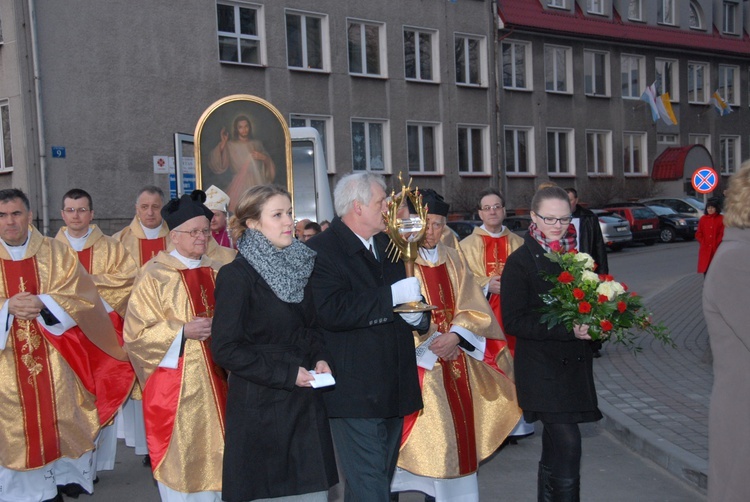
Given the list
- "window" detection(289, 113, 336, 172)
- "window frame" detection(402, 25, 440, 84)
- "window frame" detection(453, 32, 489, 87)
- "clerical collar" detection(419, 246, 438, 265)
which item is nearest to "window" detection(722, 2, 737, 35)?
"window frame" detection(453, 32, 489, 87)

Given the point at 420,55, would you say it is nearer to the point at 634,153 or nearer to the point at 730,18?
the point at 634,153

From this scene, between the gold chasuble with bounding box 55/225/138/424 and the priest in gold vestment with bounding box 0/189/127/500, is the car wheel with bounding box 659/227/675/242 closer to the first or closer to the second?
the gold chasuble with bounding box 55/225/138/424

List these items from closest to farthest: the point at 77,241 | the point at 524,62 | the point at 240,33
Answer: the point at 77,241, the point at 240,33, the point at 524,62

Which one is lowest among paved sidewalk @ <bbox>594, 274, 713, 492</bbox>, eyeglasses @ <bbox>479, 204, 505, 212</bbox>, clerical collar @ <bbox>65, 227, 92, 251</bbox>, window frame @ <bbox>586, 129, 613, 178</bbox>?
paved sidewalk @ <bbox>594, 274, 713, 492</bbox>

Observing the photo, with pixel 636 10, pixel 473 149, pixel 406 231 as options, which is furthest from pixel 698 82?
pixel 406 231

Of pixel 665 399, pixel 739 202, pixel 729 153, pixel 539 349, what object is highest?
pixel 729 153

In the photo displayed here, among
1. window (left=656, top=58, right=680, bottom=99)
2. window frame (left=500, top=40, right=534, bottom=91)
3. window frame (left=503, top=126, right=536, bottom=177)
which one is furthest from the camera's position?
window (left=656, top=58, right=680, bottom=99)

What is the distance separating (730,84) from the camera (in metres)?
42.1

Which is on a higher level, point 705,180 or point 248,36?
point 248,36

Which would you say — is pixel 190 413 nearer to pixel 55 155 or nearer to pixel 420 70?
pixel 55 155

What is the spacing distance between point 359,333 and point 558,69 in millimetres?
31942

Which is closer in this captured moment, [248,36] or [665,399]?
[665,399]

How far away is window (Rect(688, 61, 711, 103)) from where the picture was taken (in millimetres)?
40156

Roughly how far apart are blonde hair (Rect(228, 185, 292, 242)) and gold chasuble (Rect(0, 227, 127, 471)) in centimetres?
255
